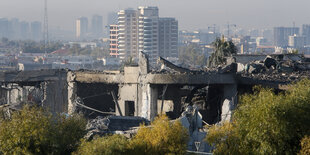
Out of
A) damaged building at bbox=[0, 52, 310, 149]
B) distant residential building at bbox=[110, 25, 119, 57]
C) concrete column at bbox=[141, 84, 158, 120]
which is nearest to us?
damaged building at bbox=[0, 52, 310, 149]

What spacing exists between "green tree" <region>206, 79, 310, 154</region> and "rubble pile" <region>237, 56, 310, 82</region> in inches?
368

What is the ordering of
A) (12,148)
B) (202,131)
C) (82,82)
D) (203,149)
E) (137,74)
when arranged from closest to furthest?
(12,148) → (203,149) → (202,131) → (137,74) → (82,82)

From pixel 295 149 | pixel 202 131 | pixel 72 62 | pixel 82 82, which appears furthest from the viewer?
pixel 72 62

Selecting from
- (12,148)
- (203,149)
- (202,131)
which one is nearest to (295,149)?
(203,149)

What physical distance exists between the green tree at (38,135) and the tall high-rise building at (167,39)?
5729 inches

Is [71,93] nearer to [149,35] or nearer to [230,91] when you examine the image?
[230,91]

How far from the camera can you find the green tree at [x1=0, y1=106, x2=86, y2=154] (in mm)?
17703

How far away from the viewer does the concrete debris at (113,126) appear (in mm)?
20125

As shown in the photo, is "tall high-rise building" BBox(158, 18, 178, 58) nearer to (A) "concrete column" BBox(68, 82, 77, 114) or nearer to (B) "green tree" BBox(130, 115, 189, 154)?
(A) "concrete column" BBox(68, 82, 77, 114)

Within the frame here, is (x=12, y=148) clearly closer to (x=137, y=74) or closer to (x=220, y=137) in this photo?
(x=220, y=137)

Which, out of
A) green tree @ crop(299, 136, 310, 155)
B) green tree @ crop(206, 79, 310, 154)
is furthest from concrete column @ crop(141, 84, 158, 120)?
green tree @ crop(299, 136, 310, 155)

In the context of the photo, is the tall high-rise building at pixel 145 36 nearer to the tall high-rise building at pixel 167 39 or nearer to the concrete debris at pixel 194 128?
the tall high-rise building at pixel 167 39

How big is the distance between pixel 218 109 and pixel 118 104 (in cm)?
345

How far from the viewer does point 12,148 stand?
17.7m
